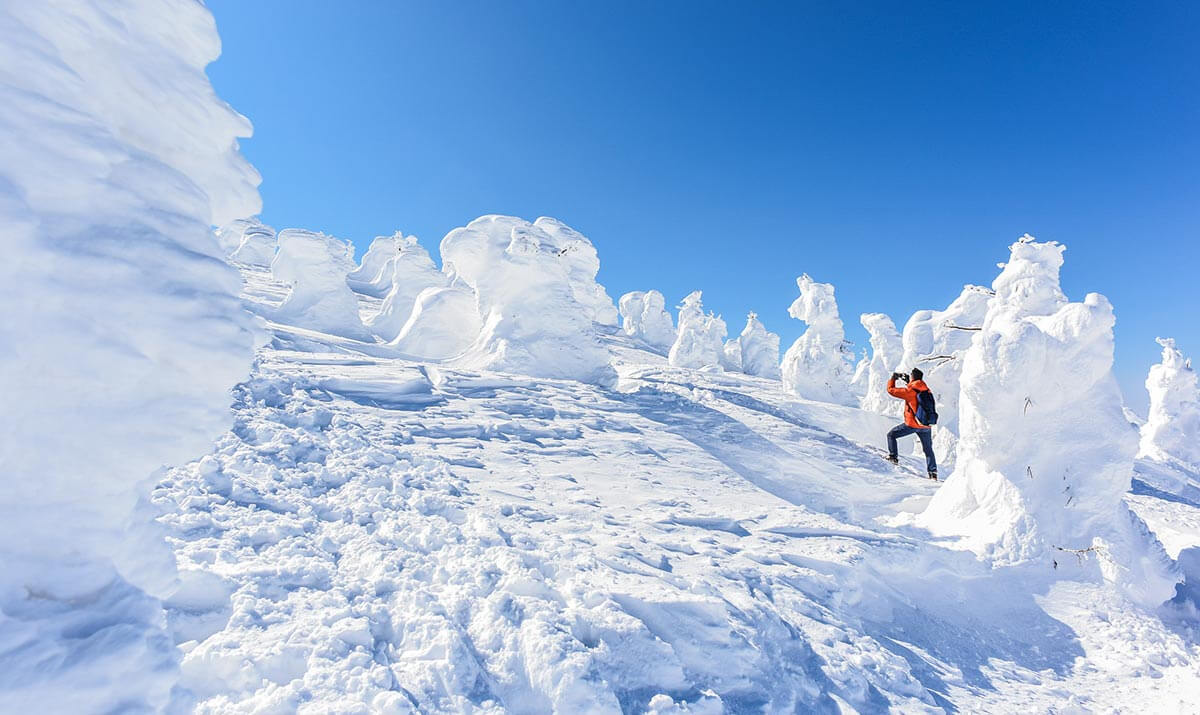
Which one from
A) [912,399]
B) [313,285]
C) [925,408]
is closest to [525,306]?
[912,399]

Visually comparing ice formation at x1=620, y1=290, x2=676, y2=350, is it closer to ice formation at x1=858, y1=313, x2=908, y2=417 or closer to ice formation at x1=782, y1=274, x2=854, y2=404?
ice formation at x1=858, y1=313, x2=908, y2=417

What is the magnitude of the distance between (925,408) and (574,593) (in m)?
8.33

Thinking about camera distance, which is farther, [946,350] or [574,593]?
[946,350]

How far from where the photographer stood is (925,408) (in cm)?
945

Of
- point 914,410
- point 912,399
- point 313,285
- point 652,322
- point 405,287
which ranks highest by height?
point 652,322

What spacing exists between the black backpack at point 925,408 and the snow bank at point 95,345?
407 inches

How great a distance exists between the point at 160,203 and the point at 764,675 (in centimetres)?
473

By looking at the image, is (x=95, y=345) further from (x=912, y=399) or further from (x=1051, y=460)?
(x=912, y=399)

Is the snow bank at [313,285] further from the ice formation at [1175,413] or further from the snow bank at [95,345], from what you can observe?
the ice formation at [1175,413]

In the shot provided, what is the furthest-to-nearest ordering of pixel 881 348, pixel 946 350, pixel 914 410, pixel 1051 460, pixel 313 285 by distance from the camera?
pixel 881 348 → pixel 313 285 → pixel 946 350 → pixel 914 410 → pixel 1051 460

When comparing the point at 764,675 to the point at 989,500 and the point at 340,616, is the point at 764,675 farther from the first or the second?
the point at 989,500

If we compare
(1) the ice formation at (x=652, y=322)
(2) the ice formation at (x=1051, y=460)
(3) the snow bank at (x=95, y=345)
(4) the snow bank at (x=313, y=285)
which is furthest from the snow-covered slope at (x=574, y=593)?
(1) the ice formation at (x=652, y=322)

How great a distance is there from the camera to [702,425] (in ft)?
36.1

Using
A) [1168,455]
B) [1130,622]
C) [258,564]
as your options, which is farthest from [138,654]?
[1168,455]
